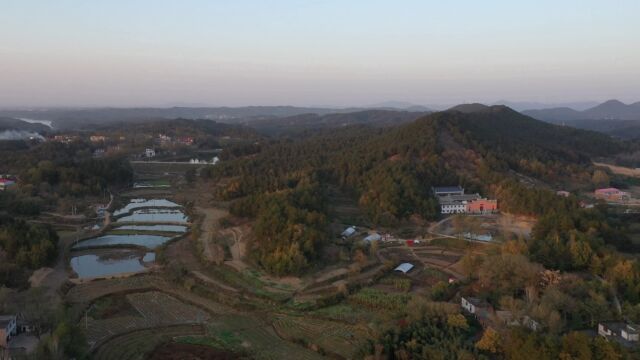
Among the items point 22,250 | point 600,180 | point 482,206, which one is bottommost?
point 482,206

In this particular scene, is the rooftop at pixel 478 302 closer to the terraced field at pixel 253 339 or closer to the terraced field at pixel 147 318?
the terraced field at pixel 253 339

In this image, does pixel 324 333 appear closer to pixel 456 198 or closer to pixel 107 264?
pixel 107 264

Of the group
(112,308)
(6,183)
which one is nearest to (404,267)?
(112,308)

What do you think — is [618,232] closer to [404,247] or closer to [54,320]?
[404,247]

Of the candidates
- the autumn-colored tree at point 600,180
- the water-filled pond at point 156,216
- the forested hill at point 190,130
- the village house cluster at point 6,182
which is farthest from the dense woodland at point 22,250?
the forested hill at point 190,130

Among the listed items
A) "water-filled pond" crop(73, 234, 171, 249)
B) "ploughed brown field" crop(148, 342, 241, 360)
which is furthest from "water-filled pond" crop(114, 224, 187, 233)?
"ploughed brown field" crop(148, 342, 241, 360)

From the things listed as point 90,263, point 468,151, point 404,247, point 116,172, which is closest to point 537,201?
point 404,247
